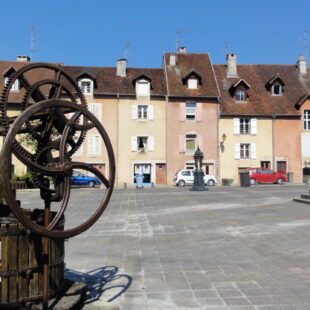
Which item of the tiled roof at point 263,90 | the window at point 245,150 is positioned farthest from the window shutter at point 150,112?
the window at point 245,150

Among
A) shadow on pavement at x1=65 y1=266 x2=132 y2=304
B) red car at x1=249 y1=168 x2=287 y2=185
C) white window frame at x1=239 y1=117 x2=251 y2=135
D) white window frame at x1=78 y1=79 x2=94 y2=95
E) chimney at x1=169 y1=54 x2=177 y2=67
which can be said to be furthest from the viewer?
chimney at x1=169 y1=54 x2=177 y2=67

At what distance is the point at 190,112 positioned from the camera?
1433 inches

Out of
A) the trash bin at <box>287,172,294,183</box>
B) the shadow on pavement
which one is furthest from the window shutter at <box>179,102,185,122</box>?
the shadow on pavement

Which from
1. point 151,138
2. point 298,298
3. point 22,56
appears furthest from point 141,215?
point 22,56

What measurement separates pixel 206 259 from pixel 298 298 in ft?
7.31

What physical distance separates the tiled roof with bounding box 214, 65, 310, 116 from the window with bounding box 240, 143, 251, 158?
117 inches

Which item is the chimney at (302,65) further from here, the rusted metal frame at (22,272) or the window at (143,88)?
the rusted metal frame at (22,272)

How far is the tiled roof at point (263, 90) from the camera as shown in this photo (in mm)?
37000

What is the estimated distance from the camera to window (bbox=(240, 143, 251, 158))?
3672 centimetres

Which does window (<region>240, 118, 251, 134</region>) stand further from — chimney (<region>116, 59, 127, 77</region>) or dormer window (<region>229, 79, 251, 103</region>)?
chimney (<region>116, 59, 127, 77</region>)

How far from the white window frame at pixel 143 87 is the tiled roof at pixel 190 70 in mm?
Result: 2000

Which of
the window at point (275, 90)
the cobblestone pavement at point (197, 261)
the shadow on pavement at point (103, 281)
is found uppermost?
the window at point (275, 90)

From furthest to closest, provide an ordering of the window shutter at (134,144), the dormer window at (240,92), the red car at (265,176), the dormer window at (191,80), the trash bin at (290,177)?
1. the dormer window at (240,92)
2. the dormer window at (191,80)
3. the trash bin at (290,177)
4. the window shutter at (134,144)
5. the red car at (265,176)

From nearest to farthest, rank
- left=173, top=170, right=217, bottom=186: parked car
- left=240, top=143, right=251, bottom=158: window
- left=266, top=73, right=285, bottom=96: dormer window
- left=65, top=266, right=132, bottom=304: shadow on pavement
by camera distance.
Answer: left=65, top=266, right=132, bottom=304: shadow on pavement < left=173, top=170, right=217, bottom=186: parked car < left=240, top=143, right=251, bottom=158: window < left=266, top=73, right=285, bottom=96: dormer window
